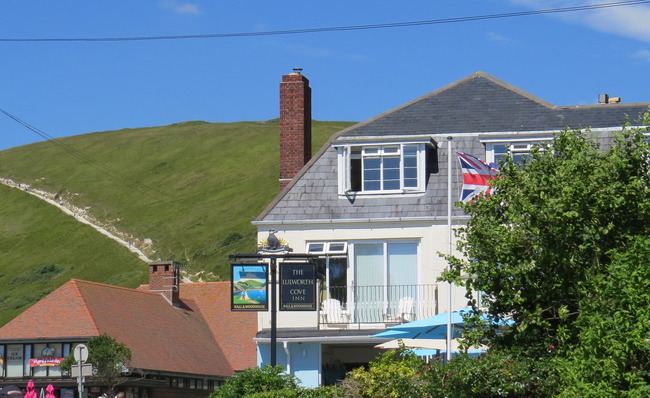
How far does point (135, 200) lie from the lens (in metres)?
156

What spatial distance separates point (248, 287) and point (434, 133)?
753cm

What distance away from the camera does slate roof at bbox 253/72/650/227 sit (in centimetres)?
2975

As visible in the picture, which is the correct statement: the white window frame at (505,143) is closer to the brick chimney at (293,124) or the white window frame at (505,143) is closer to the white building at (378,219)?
the white building at (378,219)

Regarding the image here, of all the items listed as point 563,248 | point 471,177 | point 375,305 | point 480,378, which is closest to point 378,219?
point 375,305

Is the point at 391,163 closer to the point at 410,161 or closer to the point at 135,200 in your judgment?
the point at 410,161

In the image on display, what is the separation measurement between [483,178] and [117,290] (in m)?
25.3

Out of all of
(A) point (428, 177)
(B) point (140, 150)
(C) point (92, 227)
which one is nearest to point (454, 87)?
(A) point (428, 177)

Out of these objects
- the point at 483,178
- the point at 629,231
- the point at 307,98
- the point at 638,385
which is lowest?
the point at 638,385

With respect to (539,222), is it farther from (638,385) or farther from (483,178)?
(483,178)

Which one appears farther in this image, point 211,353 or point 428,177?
point 211,353

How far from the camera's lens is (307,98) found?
108 feet

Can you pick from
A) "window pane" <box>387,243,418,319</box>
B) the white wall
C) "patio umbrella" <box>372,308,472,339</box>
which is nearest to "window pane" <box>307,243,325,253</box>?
the white wall

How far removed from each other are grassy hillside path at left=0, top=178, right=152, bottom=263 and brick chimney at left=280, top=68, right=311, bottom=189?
99.5 m

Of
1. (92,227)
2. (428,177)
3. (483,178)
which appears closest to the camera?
(483,178)
